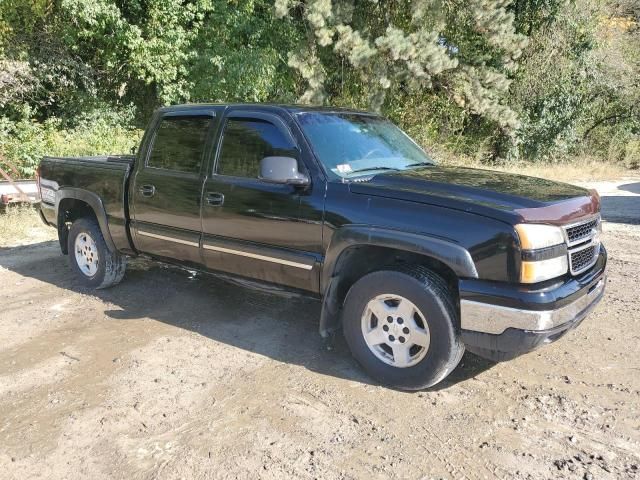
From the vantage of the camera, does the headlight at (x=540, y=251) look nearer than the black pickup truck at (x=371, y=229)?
Yes

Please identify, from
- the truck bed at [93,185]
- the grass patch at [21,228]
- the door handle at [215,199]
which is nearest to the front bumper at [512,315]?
the door handle at [215,199]

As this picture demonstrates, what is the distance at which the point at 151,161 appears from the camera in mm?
5148

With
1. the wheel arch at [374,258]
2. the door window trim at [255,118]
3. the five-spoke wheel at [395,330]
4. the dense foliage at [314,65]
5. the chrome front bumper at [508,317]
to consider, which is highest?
the dense foliage at [314,65]

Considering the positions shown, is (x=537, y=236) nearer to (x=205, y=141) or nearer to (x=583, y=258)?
(x=583, y=258)

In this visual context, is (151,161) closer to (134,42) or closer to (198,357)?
(198,357)

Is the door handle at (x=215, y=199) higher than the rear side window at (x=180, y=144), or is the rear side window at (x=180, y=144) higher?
the rear side window at (x=180, y=144)

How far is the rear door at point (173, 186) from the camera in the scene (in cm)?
471

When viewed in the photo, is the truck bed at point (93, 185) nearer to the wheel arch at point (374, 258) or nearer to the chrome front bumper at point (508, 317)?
the wheel arch at point (374, 258)

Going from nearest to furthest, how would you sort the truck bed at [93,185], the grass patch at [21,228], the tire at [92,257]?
the truck bed at [93,185] → the tire at [92,257] → the grass patch at [21,228]

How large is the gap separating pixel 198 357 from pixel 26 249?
519 cm

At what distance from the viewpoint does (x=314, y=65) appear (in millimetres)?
16812

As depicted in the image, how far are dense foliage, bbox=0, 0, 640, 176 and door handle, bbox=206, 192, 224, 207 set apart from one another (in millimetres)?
8809

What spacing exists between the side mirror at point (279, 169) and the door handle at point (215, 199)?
718mm

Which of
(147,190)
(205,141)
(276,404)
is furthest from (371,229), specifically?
(147,190)
